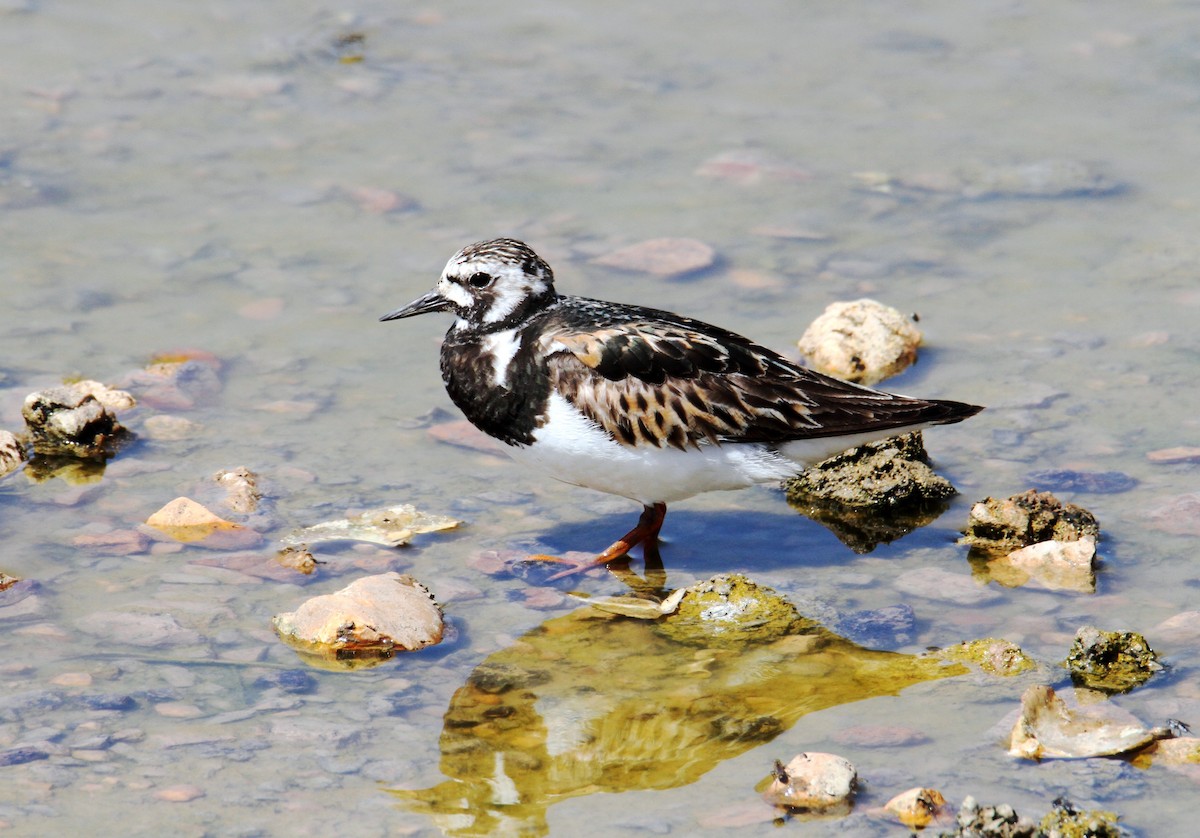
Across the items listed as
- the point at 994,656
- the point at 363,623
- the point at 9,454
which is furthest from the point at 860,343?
the point at 9,454

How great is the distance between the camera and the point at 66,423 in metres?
7.20

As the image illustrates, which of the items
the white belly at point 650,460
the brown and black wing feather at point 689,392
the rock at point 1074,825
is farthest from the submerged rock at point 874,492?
the rock at point 1074,825

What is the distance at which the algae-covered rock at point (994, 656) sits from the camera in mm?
5609

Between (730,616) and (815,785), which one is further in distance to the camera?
(730,616)

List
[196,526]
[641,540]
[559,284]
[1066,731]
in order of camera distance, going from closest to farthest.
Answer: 1. [1066,731]
2. [196,526]
3. [641,540]
4. [559,284]

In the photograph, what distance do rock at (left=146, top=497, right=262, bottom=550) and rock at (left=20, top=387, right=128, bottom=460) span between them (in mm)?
767

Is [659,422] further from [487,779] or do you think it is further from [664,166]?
[664,166]

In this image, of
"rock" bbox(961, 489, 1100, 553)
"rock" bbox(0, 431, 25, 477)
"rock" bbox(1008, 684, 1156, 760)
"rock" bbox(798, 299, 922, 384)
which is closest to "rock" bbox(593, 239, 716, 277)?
"rock" bbox(798, 299, 922, 384)

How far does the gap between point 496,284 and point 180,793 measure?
274 cm

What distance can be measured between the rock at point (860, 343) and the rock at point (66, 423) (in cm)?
371

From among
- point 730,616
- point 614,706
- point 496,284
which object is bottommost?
point 614,706

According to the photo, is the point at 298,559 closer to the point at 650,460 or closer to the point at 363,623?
the point at 363,623

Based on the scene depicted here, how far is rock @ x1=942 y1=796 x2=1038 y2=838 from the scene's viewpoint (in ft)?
14.2

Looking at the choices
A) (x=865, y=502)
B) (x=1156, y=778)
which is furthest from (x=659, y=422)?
(x=1156, y=778)
